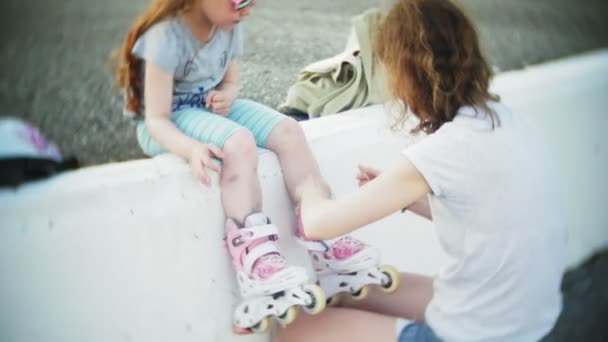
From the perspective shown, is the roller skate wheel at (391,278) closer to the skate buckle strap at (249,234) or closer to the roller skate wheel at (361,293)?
the roller skate wheel at (361,293)

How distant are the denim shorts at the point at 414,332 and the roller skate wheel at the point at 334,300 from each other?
0.23m

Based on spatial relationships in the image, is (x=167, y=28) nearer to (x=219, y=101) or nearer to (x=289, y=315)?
(x=219, y=101)

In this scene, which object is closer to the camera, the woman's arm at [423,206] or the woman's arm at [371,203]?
the woman's arm at [371,203]

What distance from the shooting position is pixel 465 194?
0.92 m

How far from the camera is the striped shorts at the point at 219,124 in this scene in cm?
115

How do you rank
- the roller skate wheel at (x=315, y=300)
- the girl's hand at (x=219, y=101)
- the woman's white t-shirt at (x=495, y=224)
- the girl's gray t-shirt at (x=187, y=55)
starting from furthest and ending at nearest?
1. the girl's hand at (x=219, y=101)
2. the girl's gray t-shirt at (x=187, y=55)
3. the roller skate wheel at (x=315, y=300)
4. the woman's white t-shirt at (x=495, y=224)

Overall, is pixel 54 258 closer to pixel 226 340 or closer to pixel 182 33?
pixel 226 340

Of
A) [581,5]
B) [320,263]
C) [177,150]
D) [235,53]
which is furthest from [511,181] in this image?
[581,5]

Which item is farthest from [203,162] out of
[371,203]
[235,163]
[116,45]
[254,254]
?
[116,45]

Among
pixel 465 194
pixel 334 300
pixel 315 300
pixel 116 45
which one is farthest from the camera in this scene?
pixel 116 45

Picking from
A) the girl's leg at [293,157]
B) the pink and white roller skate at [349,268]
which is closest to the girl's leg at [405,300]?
the pink and white roller skate at [349,268]

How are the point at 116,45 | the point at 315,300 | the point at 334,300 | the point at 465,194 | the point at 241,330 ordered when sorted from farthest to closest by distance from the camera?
1. the point at 116,45
2. the point at 334,300
3. the point at 241,330
4. the point at 315,300
5. the point at 465,194

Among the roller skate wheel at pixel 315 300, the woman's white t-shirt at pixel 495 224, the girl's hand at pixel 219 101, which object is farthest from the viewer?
the girl's hand at pixel 219 101

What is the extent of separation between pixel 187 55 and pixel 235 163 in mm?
262
